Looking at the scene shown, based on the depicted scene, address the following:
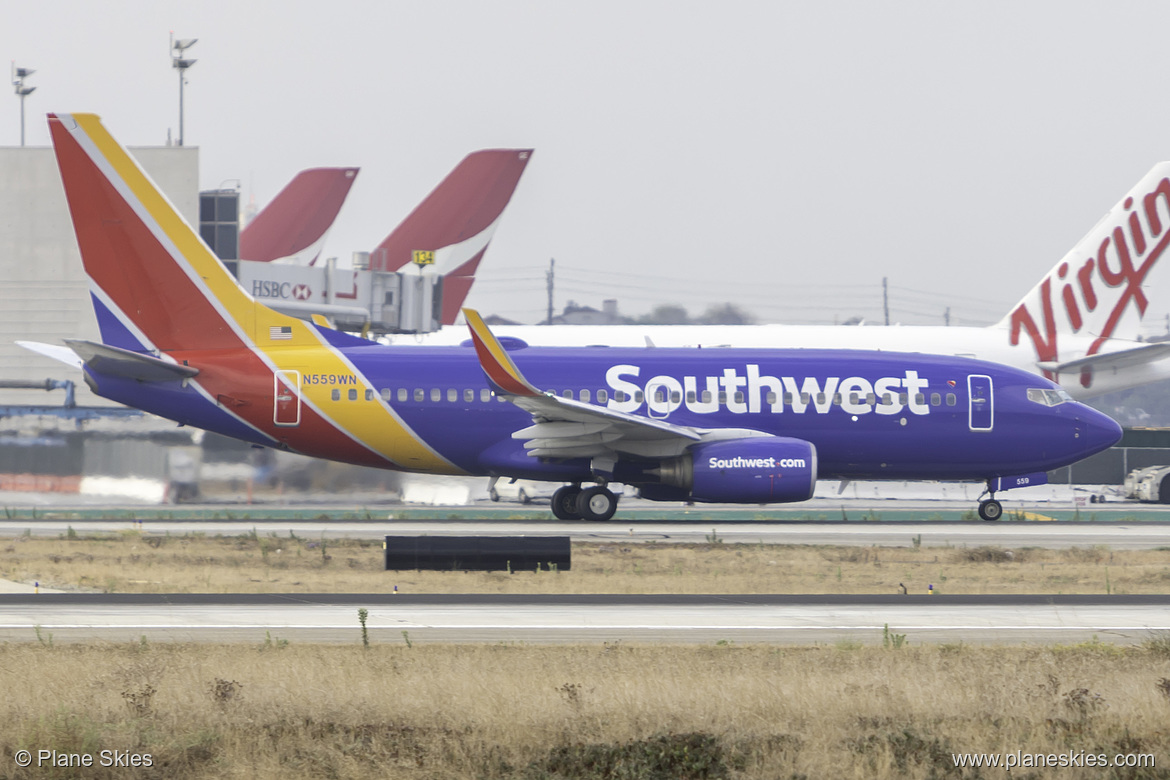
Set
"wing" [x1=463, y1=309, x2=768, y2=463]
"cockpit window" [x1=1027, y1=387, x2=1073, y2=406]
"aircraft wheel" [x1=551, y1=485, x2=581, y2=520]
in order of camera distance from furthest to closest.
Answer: "cockpit window" [x1=1027, y1=387, x2=1073, y2=406], "aircraft wheel" [x1=551, y1=485, x2=581, y2=520], "wing" [x1=463, y1=309, x2=768, y2=463]

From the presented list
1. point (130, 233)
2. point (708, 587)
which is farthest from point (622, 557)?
point (130, 233)

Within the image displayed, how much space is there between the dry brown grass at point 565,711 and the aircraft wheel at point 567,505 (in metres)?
17.4

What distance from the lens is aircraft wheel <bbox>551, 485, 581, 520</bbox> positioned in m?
31.0

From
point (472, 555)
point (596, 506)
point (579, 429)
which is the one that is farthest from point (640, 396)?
point (472, 555)

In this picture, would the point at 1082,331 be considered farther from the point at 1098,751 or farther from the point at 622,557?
the point at 1098,751

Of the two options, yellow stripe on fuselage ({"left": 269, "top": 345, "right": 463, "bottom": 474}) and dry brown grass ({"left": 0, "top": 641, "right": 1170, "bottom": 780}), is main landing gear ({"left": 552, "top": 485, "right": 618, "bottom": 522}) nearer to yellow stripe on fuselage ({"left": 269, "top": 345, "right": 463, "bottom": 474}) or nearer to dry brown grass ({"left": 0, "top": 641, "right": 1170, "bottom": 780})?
yellow stripe on fuselage ({"left": 269, "top": 345, "right": 463, "bottom": 474})

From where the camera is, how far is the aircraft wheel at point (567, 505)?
31.0 meters

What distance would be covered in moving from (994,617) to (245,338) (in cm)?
1948

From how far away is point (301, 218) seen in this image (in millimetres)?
67750

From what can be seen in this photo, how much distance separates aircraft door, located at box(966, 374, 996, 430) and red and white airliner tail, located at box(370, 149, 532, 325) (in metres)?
31.8

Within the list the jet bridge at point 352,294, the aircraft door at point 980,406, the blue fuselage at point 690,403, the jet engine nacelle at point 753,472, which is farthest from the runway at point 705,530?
the jet bridge at point 352,294

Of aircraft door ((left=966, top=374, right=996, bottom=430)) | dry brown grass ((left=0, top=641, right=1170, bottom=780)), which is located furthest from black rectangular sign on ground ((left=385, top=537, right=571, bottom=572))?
aircraft door ((left=966, top=374, right=996, bottom=430))

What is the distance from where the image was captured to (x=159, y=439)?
3541 centimetres

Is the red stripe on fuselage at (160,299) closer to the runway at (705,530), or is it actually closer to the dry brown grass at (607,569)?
the runway at (705,530)
